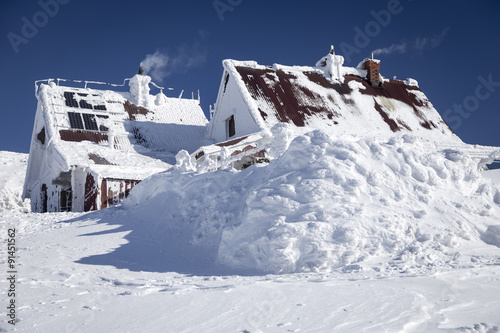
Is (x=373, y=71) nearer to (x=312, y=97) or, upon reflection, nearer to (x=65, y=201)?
(x=312, y=97)

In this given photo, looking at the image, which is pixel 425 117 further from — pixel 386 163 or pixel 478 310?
pixel 478 310

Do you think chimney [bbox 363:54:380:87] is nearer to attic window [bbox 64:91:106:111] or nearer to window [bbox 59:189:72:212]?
attic window [bbox 64:91:106:111]

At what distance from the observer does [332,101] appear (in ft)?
66.1

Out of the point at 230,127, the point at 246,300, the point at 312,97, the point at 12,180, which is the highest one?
the point at 312,97

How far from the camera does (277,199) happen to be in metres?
7.36

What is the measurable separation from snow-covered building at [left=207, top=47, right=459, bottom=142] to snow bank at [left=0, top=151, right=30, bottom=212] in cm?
1432

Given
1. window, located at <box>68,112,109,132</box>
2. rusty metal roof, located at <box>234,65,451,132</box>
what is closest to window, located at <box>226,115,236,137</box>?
rusty metal roof, located at <box>234,65,451,132</box>

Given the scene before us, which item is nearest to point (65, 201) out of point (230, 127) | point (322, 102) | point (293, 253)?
point (230, 127)

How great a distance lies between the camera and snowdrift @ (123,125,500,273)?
6594mm

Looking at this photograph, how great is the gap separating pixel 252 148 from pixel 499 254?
30.6 feet

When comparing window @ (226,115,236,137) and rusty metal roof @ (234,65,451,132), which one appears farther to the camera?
window @ (226,115,236,137)

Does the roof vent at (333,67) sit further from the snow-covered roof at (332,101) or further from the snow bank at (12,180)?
the snow bank at (12,180)

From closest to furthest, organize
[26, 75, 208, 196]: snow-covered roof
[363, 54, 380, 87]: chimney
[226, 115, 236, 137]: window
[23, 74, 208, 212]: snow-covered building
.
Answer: [23, 74, 208, 212]: snow-covered building
[26, 75, 208, 196]: snow-covered roof
[226, 115, 236, 137]: window
[363, 54, 380, 87]: chimney

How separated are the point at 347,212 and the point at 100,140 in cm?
1527
